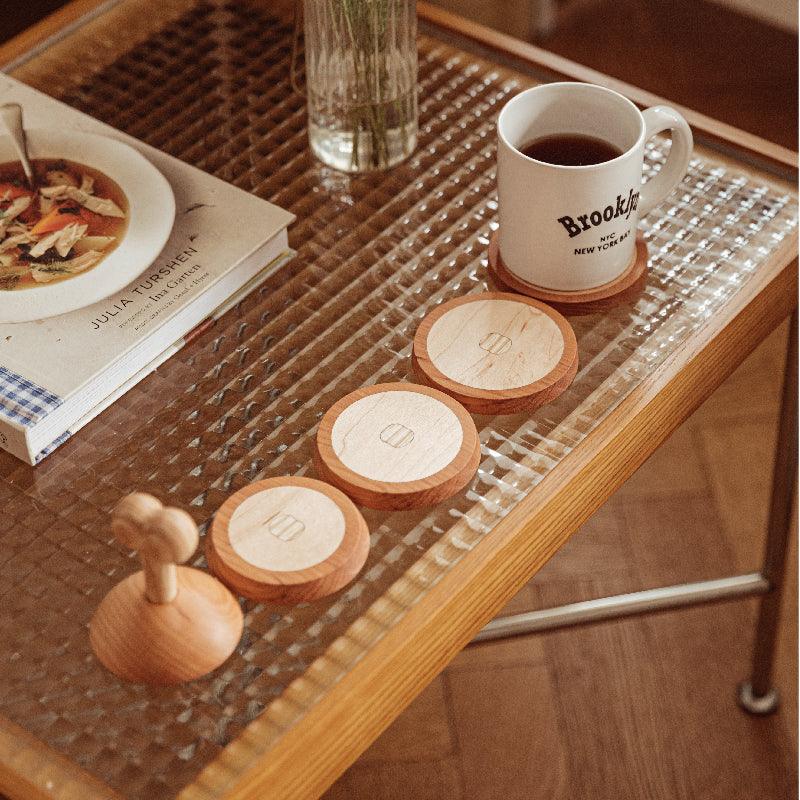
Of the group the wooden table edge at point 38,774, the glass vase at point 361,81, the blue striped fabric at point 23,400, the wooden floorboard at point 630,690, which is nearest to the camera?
the wooden table edge at point 38,774

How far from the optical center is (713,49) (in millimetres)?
1688

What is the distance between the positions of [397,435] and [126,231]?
22 centimetres

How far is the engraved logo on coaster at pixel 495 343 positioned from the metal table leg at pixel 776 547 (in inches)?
9.0

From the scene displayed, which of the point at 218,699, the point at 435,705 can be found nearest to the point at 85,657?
the point at 218,699

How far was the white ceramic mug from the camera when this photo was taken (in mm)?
663

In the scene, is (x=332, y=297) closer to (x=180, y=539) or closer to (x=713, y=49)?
(x=180, y=539)

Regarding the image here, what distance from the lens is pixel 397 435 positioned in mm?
638

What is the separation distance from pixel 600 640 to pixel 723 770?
0.51ft

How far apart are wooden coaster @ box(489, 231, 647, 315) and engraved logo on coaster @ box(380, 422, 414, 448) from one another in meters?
0.13

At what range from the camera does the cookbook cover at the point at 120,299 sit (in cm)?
65

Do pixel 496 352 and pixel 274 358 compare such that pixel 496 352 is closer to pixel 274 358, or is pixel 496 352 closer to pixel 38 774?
pixel 274 358

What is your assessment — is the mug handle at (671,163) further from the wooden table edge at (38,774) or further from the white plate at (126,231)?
the wooden table edge at (38,774)

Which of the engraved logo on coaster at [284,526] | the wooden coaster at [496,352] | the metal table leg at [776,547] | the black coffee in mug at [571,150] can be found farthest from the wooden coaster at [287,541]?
the metal table leg at [776,547]

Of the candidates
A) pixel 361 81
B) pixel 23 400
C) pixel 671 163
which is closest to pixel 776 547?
pixel 671 163
